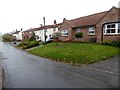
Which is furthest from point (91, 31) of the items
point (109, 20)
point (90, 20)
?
point (109, 20)

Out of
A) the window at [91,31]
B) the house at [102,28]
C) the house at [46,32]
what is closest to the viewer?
the house at [102,28]

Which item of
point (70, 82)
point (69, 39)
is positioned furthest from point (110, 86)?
point (69, 39)

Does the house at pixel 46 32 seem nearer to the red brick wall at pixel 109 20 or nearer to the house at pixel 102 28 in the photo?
the house at pixel 102 28

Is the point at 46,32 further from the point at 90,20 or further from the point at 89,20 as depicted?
the point at 90,20

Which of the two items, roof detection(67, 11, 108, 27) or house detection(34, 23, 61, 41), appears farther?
house detection(34, 23, 61, 41)

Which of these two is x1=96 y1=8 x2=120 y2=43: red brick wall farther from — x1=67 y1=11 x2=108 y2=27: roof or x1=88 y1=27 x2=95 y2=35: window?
x1=88 y1=27 x2=95 y2=35: window

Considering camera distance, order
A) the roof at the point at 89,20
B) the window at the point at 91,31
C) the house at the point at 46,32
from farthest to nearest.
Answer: the house at the point at 46,32, the roof at the point at 89,20, the window at the point at 91,31

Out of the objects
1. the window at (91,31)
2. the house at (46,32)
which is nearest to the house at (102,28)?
the window at (91,31)

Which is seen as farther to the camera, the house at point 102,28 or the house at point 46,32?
the house at point 46,32

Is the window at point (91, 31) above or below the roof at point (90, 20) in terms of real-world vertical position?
below

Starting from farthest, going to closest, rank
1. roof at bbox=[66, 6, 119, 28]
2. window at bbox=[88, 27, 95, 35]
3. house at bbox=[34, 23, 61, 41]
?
house at bbox=[34, 23, 61, 41]
roof at bbox=[66, 6, 119, 28]
window at bbox=[88, 27, 95, 35]

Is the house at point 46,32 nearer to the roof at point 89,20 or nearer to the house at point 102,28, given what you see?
the roof at point 89,20

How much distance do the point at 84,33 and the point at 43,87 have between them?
94.9ft

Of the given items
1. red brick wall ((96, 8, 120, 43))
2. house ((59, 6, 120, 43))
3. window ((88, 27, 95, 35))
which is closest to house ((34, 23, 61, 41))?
house ((59, 6, 120, 43))
